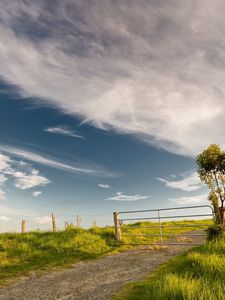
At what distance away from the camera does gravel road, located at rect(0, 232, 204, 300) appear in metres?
7.91

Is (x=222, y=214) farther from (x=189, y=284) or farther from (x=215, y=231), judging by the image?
(x=189, y=284)

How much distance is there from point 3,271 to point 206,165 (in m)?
11.5

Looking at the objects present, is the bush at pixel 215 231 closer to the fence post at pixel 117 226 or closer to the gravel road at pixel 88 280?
the gravel road at pixel 88 280

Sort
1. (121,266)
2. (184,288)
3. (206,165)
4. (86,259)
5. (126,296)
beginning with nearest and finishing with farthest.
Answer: (184,288) < (126,296) < (121,266) < (86,259) < (206,165)

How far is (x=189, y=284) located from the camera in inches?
231

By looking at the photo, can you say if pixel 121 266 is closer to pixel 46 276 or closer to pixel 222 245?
pixel 46 276

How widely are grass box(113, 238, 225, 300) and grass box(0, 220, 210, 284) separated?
16.3 ft

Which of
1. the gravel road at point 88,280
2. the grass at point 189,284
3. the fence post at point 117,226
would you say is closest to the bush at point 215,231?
the gravel road at point 88,280

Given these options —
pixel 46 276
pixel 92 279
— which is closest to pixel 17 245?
pixel 46 276

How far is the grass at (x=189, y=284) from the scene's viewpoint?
5434 mm

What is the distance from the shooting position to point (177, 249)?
14602mm

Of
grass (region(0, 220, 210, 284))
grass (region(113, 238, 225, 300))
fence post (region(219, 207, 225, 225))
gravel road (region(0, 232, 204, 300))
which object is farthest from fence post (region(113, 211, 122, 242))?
grass (region(113, 238, 225, 300))

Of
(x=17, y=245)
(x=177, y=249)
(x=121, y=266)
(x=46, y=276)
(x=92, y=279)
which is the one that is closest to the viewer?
(x=92, y=279)

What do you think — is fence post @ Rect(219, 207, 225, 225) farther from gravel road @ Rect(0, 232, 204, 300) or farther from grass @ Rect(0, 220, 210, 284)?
grass @ Rect(0, 220, 210, 284)
